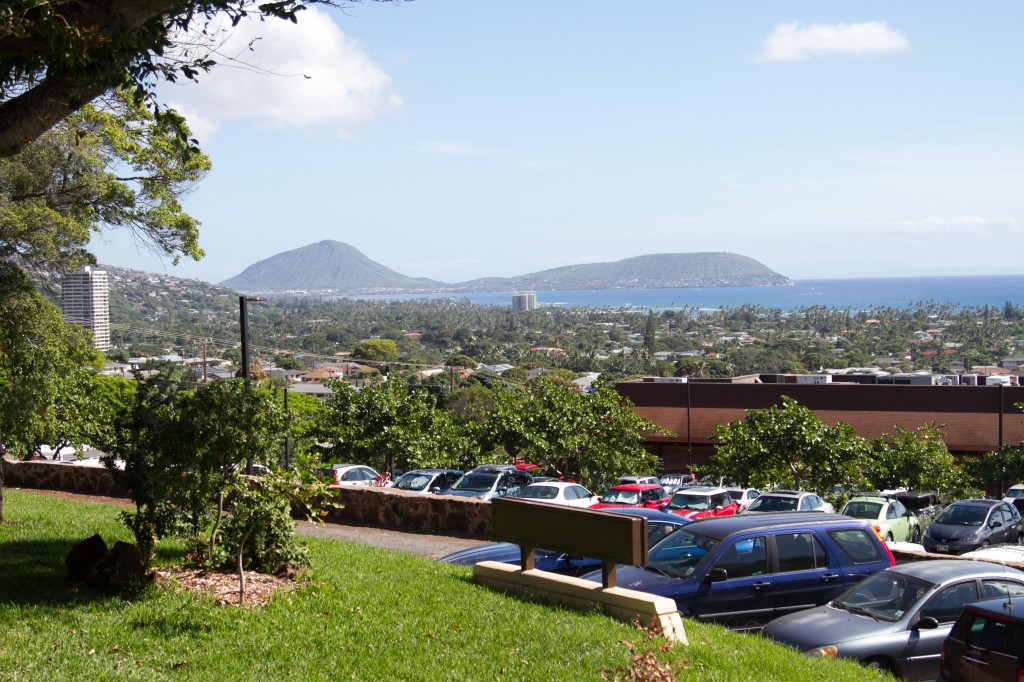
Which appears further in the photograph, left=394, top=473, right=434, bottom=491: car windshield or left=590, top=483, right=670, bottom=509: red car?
left=590, top=483, right=670, bottom=509: red car

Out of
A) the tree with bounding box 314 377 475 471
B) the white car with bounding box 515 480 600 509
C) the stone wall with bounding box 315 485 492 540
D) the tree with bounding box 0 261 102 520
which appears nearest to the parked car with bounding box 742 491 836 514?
the white car with bounding box 515 480 600 509

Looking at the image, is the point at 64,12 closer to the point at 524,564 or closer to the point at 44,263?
the point at 524,564

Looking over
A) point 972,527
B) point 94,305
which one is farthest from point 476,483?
point 94,305

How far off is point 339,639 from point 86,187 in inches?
376

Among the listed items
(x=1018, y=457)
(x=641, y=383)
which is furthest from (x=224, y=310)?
(x=1018, y=457)

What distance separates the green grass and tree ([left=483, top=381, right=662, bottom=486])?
1971 centimetres

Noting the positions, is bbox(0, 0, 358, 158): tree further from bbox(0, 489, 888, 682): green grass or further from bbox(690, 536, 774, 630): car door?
bbox(690, 536, 774, 630): car door

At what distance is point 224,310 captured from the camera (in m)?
126

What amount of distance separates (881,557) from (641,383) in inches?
1707

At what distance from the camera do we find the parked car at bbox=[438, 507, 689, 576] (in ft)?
36.3

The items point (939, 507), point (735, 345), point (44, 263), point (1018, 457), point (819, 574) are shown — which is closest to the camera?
point (819, 574)

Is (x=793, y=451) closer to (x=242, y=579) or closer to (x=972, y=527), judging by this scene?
(x=972, y=527)

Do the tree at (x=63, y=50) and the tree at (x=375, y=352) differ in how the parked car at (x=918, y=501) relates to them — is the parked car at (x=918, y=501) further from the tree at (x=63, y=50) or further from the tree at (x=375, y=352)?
the tree at (x=375, y=352)

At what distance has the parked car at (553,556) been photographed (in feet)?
36.3
